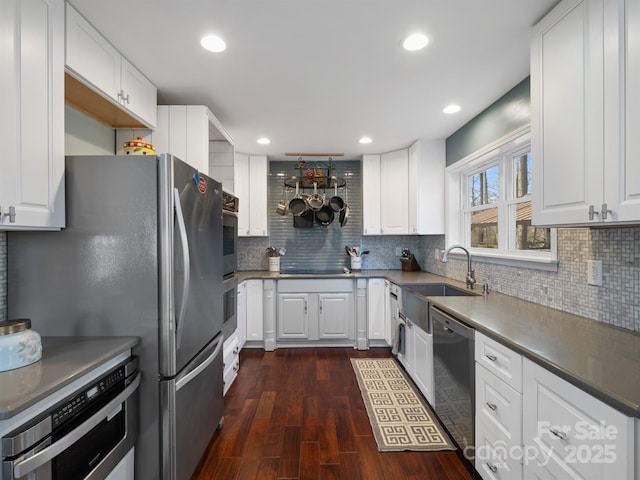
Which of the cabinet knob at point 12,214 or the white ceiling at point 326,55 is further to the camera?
the white ceiling at point 326,55

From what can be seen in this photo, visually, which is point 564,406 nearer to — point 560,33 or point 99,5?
point 560,33

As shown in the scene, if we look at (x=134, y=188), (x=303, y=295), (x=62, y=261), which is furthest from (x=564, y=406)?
(x=303, y=295)

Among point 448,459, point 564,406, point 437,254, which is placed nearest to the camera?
point 564,406

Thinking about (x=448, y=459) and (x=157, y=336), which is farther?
(x=448, y=459)

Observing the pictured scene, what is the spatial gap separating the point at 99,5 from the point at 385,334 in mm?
3566

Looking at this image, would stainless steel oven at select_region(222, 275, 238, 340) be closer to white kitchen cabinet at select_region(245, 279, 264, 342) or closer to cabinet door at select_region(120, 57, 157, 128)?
white kitchen cabinet at select_region(245, 279, 264, 342)

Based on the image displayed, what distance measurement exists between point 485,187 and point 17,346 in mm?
3303

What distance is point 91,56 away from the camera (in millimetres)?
1509

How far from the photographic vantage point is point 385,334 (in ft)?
11.6

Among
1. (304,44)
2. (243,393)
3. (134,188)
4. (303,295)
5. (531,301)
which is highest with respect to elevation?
(304,44)

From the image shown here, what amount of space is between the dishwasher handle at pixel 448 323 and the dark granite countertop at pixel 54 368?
5.42 feet

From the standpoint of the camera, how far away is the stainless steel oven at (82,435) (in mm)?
835

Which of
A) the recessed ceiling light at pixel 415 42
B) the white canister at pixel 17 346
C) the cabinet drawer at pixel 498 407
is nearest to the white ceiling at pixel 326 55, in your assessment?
the recessed ceiling light at pixel 415 42

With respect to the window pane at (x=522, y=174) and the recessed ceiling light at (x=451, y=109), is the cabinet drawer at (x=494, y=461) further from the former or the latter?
the recessed ceiling light at (x=451, y=109)
